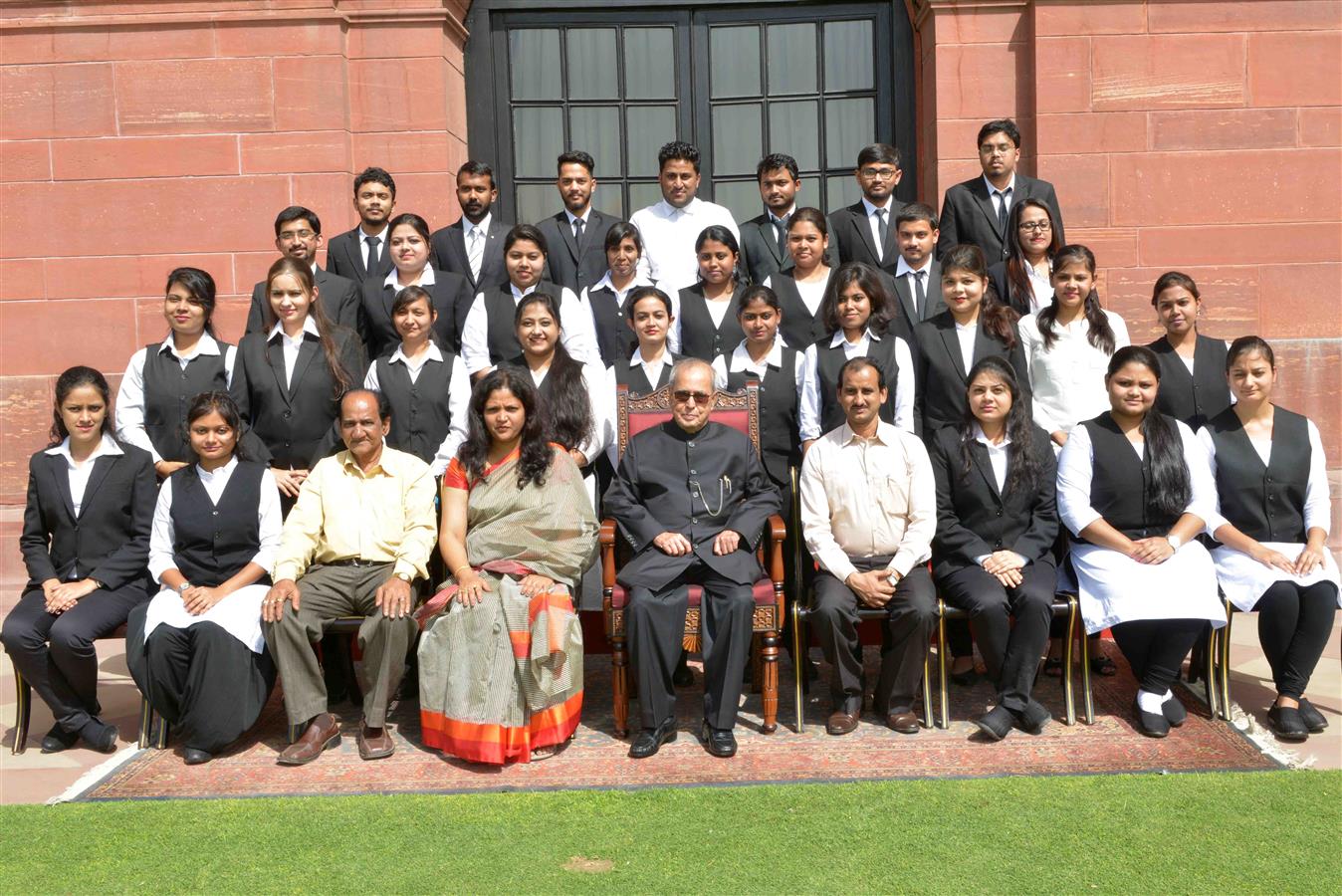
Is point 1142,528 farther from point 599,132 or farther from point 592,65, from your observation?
point 592,65

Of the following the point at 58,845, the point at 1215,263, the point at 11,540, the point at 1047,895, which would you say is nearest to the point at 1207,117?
the point at 1215,263

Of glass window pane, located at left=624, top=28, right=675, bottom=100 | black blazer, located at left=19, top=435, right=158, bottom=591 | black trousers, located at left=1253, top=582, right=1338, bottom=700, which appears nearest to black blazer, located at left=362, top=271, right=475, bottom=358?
black blazer, located at left=19, top=435, right=158, bottom=591

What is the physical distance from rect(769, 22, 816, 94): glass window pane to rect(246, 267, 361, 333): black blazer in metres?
3.57

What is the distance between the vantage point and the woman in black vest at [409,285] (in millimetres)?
5883

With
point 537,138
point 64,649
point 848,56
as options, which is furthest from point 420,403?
point 848,56

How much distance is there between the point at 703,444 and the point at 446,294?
5.68 ft

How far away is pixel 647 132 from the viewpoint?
8383mm

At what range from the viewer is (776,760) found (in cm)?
446

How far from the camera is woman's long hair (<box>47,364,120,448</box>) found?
5059mm

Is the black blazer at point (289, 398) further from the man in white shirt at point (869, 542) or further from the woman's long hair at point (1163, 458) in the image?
the woman's long hair at point (1163, 458)

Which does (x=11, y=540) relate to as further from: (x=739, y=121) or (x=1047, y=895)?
(x=1047, y=895)

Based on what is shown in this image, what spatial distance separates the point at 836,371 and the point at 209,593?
2647 mm

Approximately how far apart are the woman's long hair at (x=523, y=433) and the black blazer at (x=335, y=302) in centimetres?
119

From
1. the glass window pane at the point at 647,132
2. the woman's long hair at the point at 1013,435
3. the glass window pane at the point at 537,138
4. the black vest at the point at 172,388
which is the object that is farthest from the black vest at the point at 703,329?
the glass window pane at the point at 537,138
